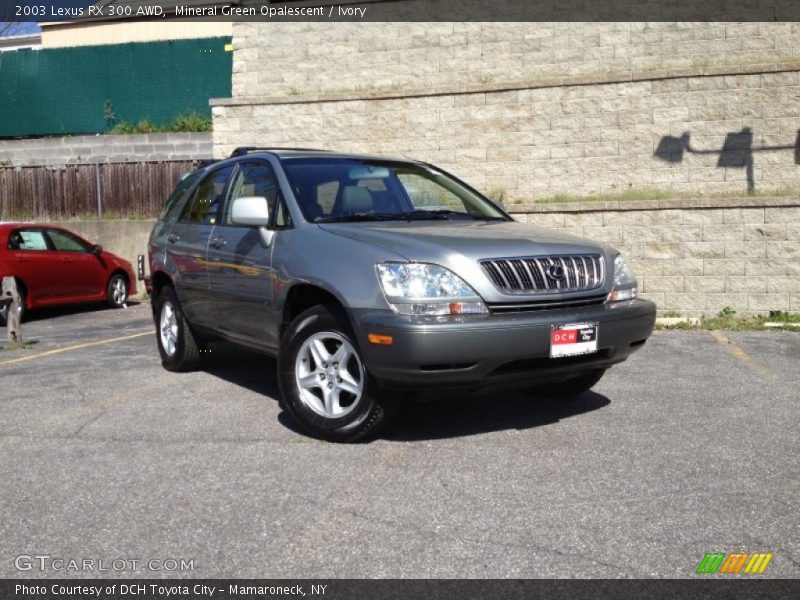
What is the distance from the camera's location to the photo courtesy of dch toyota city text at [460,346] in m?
3.61

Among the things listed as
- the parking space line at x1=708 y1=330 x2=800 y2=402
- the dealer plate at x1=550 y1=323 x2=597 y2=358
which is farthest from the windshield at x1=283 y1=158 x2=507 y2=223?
the parking space line at x1=708 y1=330 x2=800 y2=402

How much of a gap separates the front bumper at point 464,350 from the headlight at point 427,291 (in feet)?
0.21

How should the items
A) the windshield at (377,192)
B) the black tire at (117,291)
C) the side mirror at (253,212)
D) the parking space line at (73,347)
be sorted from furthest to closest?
the black tire at (117,291)
the parking space line at (73,347)
the windshield at (377,192)
the side mirror at (253,212)

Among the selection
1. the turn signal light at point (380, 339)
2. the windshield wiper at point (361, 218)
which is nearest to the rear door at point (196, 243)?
the windshield wiper at point (361, 218)

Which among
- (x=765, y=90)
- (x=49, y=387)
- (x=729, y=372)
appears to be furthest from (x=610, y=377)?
(x=765, y=90)

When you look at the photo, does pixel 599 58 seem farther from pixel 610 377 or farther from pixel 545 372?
pixel 545 372

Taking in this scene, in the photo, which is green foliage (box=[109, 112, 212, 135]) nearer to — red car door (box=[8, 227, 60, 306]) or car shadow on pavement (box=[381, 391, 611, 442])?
red car door (box=[8, 227, 60, 306])

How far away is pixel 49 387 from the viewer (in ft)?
23.4

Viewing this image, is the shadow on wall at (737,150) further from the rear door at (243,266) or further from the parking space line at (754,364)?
the rear door at (243,266)

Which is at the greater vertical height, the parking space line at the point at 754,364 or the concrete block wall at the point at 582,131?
the concrete block wall at the point at 582,131

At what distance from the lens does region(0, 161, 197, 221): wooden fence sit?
17.8 metres

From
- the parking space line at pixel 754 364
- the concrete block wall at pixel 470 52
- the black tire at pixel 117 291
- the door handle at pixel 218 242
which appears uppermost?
the concrete block wall at pixel 470 52

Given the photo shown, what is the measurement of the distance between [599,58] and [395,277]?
10021 millimetres

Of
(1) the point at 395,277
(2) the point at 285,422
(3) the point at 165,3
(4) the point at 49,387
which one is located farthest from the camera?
(3) the point at 165,3
